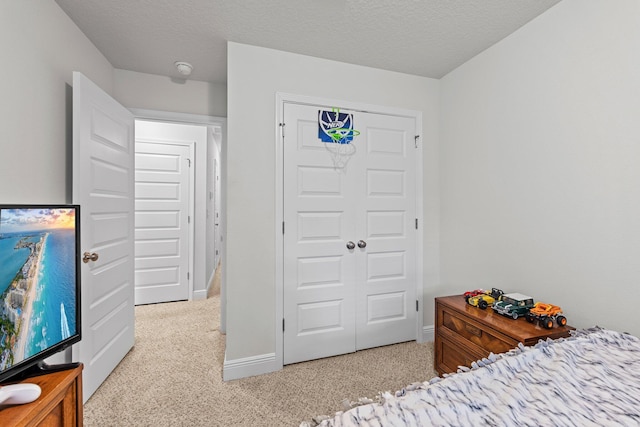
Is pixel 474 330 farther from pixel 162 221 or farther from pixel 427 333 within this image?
pixel 162 221

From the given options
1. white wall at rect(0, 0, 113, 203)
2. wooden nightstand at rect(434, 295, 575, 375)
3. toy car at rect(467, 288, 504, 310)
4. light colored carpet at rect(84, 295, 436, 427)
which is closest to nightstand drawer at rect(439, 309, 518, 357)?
wooden nightstand at rect(434, 295, 575, 375)

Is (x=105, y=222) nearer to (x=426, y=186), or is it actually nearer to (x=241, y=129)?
(x=241, y=129)

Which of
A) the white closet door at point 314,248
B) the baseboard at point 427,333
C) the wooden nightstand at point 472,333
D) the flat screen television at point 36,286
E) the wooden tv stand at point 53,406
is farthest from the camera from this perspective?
the baseboard at point 427,333

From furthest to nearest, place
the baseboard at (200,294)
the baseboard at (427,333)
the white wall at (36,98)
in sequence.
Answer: the baseboard at (200,294) < the baseboard at (427,333) < the white wall at (36,98)

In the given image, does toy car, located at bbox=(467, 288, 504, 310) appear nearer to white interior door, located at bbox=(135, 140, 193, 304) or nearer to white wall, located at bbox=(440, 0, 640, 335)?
white wall, located at bbox=(440, 0, 640, 335)

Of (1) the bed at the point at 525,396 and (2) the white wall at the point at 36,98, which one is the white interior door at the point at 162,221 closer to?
(2) the white wall at the point at 36,98

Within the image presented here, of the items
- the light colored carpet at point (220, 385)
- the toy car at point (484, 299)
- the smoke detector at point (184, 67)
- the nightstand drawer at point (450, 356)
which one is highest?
the smoke detector at point (184, 67)

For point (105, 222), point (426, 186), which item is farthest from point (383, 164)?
point (105, 222)

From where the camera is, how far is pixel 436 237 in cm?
271

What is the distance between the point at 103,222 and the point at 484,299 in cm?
266

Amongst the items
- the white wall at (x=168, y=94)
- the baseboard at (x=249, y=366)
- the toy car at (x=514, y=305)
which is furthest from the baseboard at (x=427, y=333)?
the white wall at (x=168, y=94)

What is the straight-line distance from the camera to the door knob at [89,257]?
1.76 metres

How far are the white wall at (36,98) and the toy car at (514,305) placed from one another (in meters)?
2.68

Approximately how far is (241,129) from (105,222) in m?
1.17
